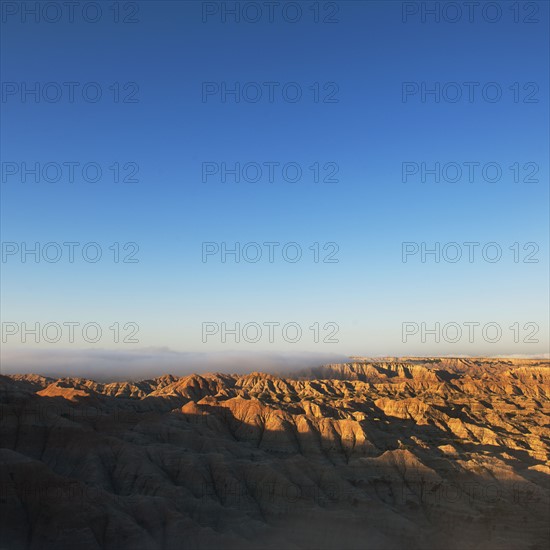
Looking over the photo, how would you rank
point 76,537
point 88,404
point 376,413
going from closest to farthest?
1. point 76,537
2. point 88,404
3. point 376,413

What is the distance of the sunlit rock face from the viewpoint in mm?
73238

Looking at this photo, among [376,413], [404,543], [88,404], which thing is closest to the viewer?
[404,543]

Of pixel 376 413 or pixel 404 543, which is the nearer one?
pixel 404 543

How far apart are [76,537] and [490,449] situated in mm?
107247

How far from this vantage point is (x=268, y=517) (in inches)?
3548

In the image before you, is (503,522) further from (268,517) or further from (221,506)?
(221,506)

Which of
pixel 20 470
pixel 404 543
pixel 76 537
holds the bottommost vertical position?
pixel 404 543

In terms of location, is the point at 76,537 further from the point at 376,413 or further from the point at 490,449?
the point at 376,413

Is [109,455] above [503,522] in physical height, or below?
above

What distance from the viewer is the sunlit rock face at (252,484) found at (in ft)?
240

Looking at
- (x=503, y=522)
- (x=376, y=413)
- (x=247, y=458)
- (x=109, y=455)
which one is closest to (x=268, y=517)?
(x=247, y=458)

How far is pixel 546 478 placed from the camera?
10438 centimetres

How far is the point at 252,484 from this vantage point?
98250 mm

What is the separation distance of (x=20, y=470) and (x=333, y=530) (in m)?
49.8
